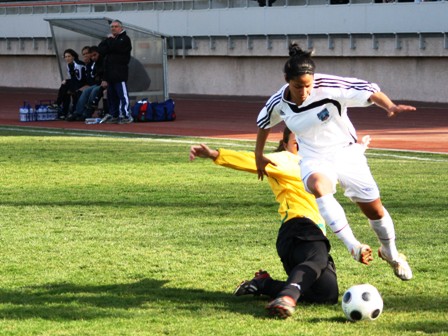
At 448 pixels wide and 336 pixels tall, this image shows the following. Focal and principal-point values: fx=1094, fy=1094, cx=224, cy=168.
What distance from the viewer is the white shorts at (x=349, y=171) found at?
759 centimetres

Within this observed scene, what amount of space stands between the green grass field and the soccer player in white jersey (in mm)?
548

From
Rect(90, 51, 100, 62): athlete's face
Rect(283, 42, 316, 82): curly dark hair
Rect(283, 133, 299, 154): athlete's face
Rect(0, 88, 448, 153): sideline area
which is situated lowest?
Rect(0, 88, 448, 153): sideline area

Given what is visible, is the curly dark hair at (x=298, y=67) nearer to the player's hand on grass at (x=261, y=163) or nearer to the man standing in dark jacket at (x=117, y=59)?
the player's hand on grass at (x=261, y=163)

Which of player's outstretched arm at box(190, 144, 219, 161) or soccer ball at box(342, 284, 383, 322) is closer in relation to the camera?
soccer ball at box(342, 284, 383, 322)

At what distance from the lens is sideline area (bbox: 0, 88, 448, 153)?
837 inches

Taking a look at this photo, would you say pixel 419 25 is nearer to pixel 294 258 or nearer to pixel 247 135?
pixel 247 135

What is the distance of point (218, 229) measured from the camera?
1045 cm

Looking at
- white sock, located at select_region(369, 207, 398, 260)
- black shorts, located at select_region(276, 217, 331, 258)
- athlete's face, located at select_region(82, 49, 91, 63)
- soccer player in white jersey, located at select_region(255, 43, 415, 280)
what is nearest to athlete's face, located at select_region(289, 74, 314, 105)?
soccer player in white jersey, located at select_region(255, 43, 415, 280)

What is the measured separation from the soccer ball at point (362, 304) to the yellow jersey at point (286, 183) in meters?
0.88

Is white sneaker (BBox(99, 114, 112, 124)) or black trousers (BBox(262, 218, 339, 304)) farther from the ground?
black trousers (BBox(262, 218, 339, 304))

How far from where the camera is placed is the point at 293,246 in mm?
7387

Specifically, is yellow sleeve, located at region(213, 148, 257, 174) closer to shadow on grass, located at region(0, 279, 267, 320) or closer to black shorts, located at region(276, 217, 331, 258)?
black shorts, located at region(276, 217, 331, 258)

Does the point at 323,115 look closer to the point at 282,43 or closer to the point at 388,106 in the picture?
the point at 388,106

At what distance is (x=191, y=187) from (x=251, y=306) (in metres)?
6.57
